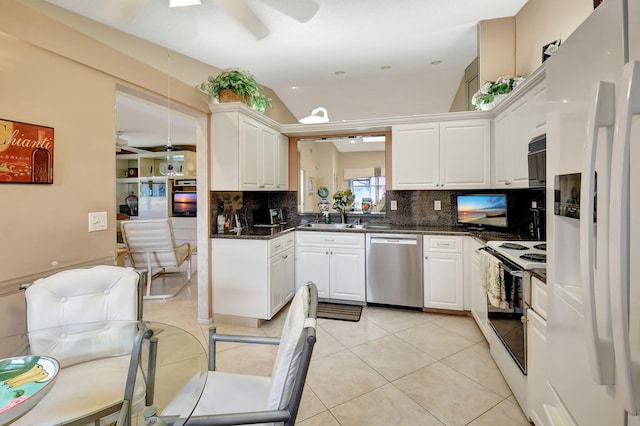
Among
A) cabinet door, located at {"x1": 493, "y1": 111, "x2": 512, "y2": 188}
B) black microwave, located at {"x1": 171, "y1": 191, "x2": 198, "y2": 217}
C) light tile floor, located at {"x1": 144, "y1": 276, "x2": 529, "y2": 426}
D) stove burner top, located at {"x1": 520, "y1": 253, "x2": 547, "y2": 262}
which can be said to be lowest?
light tile floor, located at {"x1": 144, "y1": 276, "x2": 529, "y2": 426}

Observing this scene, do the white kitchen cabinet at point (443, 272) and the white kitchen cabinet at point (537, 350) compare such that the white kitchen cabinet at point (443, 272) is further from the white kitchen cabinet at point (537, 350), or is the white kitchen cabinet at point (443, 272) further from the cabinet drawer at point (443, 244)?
the white kitchen cabinet at point (537, 350)

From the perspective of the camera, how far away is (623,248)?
0.63 meters

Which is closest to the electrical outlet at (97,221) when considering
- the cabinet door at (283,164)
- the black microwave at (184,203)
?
the cabinet door at (283,164)

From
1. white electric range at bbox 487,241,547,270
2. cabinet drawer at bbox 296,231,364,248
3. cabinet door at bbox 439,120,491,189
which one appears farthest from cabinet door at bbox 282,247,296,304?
white electric range at bbox 487,241,547,270

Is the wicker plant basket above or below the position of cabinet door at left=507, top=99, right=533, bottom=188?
above

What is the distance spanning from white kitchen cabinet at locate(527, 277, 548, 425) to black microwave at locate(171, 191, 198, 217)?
23.3 ft

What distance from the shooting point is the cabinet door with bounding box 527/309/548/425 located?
1.52 metres

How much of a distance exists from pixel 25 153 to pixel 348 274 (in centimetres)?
292

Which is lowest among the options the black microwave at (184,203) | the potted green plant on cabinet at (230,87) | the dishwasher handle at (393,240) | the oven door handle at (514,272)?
the oven door handle at (514,272)

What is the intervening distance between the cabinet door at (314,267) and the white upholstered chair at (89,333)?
214 centimetres

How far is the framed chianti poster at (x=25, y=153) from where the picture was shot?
1.55 meters

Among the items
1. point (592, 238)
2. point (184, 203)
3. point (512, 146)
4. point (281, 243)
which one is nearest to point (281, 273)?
point (281, 243)

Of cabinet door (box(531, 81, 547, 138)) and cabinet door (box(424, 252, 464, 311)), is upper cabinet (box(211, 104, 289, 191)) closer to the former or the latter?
cabinet door (box(424, 252, 464, 311))

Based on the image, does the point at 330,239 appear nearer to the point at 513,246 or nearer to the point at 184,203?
the point at 513,246
